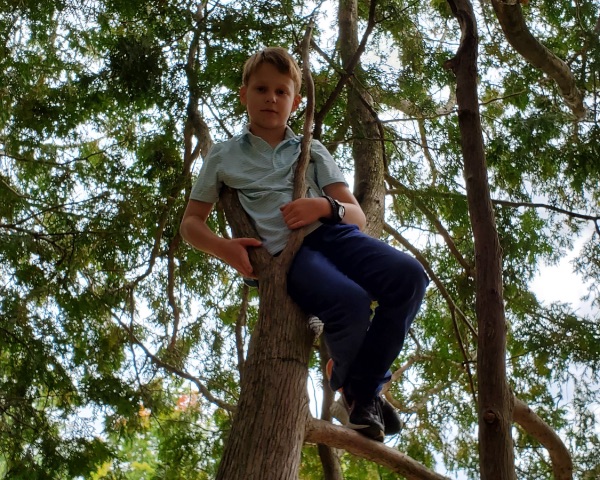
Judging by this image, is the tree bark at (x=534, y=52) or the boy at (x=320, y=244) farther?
the tree bark at (x=534, y=52)

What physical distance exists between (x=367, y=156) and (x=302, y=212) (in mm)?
1404

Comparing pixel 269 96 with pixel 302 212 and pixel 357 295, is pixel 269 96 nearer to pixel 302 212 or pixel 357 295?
pixel 302 212

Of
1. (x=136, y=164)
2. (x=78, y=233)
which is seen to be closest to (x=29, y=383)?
(x=78, y=233)

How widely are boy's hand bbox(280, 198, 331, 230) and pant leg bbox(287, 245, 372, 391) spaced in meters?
0.07

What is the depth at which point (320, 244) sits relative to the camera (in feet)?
6.22

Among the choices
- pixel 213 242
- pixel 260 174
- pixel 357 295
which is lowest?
pixel 357 295

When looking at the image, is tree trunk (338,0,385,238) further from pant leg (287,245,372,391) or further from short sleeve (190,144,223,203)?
pant leg (287,245,372,391)

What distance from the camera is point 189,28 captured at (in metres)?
3.61

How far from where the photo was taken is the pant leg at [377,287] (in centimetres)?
177

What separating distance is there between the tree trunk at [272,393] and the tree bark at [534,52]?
6.40 ft

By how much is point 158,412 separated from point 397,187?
159 cm

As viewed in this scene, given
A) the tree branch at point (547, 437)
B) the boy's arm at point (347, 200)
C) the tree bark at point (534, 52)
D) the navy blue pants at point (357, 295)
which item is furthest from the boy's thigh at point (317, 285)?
the tree bark at point (534, 52)

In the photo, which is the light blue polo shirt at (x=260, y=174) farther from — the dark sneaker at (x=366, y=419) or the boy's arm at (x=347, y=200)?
the dark sneaker at (x=366, y=419)

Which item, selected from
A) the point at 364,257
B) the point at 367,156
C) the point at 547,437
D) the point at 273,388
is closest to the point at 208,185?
the point at 364,257
